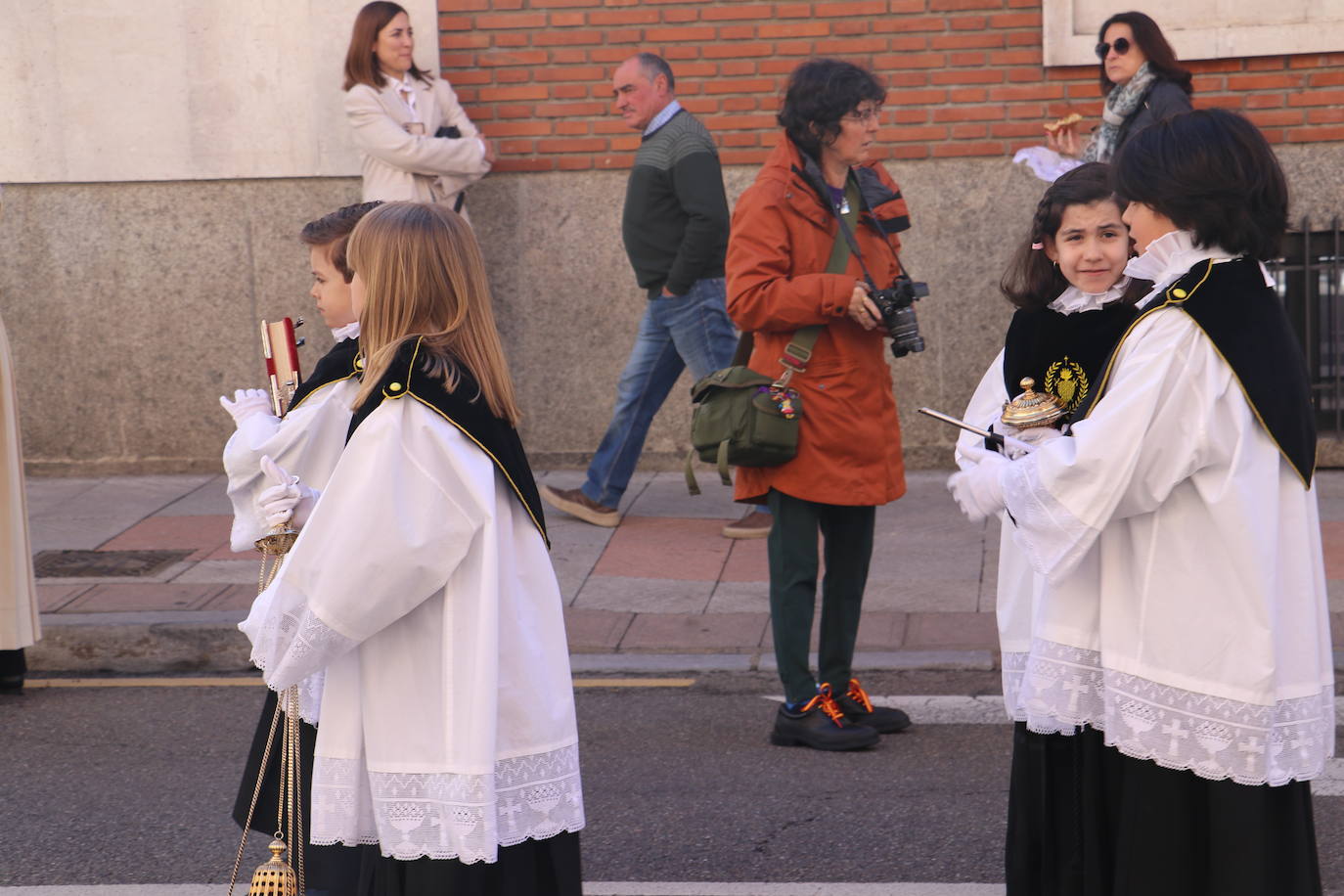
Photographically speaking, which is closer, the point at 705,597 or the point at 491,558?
the point at 491,558

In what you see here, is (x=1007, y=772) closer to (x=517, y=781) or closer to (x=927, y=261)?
(x=517, y=781)

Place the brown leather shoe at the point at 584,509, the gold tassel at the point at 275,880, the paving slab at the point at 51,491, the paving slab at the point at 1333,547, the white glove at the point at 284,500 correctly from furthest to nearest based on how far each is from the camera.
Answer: the paving slab at the point at 51,491 < the brown leather shoe at the point at 584,509 < the paving slab at the point at 1333,547 < the gold tassel at the point at 275,880 < the white glove at the point at 284,500

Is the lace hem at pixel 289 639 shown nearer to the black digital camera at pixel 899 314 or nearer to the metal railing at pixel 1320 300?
the black digital camera at pixel 899 314

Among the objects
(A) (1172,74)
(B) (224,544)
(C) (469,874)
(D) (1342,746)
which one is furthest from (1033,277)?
(B) (224,544)

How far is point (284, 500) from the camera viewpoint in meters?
3.37

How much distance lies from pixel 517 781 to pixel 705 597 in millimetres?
4041

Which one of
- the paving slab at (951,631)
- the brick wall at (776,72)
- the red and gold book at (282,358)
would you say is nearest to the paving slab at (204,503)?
the brick wall at (776,72)

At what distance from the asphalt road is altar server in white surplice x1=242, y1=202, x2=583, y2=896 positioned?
1.32 m

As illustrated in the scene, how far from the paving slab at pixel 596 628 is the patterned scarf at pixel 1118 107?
2.99 metres

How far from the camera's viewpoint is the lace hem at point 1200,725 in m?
3.23

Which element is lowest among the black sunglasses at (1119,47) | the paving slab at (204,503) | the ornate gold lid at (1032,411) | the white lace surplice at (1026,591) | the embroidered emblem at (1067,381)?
the paving slab at (204,503)

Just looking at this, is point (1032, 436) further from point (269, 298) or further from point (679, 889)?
point (269, 298)

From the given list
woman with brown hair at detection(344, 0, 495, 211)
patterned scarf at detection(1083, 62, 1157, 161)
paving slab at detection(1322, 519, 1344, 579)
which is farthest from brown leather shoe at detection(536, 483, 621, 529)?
paving slab at detection(1322, 519, 1344, 579)

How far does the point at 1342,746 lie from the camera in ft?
17.6
